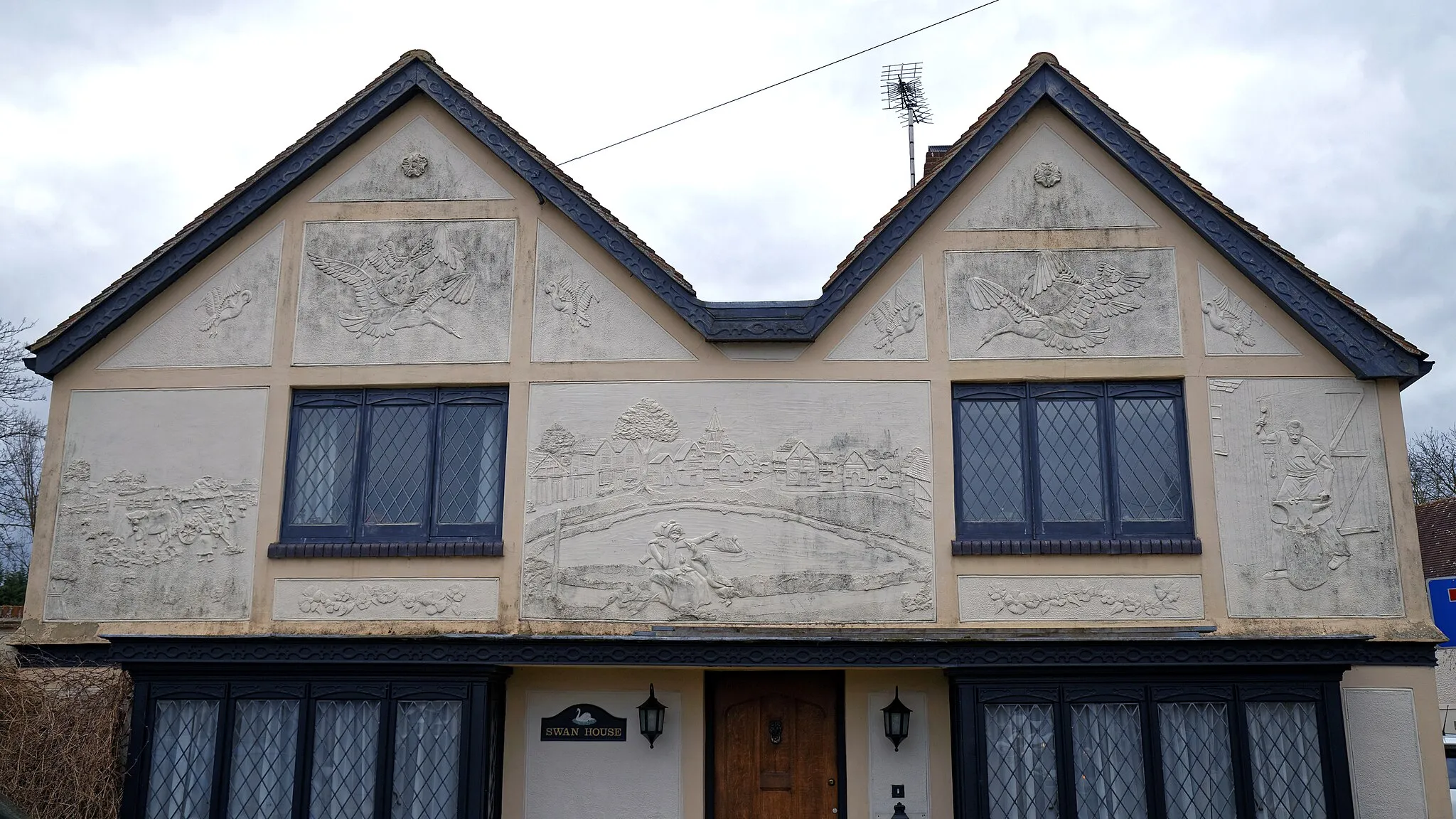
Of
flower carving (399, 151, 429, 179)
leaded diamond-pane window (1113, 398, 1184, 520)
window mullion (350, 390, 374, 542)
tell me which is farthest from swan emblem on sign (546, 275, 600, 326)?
leaded diamond-pane window (1113, 398, 1184, 520)

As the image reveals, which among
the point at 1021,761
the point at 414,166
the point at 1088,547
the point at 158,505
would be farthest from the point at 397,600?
the point at 1088,547

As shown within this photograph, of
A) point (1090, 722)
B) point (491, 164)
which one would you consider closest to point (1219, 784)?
point (1090, 722)

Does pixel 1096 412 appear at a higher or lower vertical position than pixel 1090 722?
higher

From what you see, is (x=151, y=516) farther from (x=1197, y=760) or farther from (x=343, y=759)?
(x=1197, y=760)

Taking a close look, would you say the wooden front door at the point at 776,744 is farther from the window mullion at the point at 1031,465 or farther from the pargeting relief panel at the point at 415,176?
the pargeting relief panel at the point at 415,176

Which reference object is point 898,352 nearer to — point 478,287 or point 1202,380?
point 1202,380

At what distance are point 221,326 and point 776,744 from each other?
7.71 m

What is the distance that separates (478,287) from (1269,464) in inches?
341

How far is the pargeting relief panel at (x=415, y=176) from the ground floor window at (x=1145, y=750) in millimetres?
7676

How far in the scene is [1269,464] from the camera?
38.7ft

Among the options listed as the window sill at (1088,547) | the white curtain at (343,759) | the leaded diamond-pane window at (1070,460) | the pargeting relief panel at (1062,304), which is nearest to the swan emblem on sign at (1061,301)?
the pargeting relief panel at (1062,304)

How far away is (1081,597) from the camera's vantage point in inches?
456

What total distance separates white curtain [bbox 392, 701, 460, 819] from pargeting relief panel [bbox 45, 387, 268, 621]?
7.12ft

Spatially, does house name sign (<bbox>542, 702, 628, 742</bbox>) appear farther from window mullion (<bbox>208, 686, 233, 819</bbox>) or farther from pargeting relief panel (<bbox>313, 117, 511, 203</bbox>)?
pargeting relief panel (<bbox>313, 117, 511, 203</bbox>)
